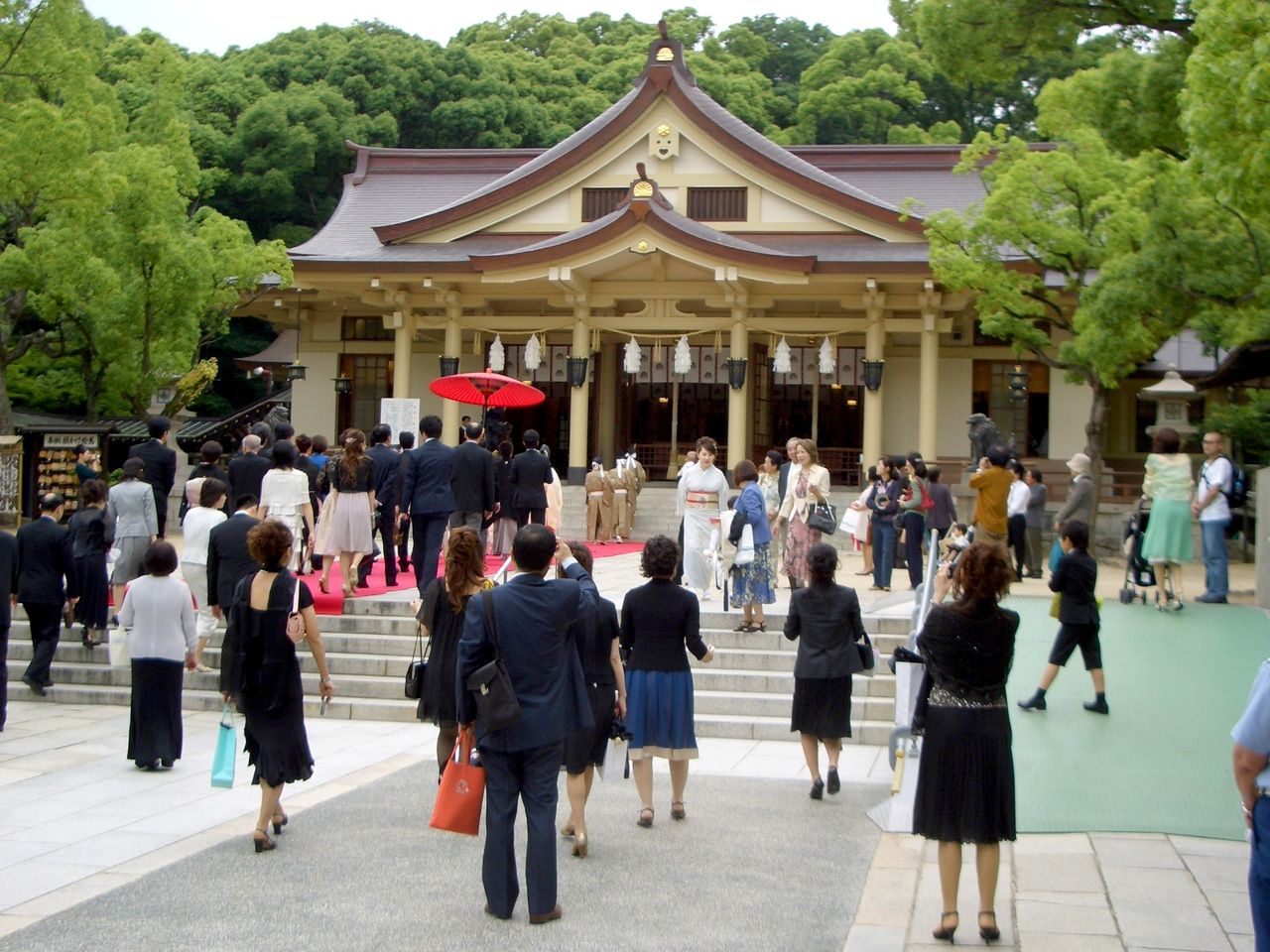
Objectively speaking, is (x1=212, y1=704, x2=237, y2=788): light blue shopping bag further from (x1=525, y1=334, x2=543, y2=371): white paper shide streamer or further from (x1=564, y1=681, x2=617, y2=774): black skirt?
(x1=525, y1=334, x2=543, y2=371): white paper shide streamer

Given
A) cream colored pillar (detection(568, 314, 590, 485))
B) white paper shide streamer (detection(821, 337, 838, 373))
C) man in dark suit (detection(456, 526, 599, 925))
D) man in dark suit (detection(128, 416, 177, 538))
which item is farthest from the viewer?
cream colored pillar (detection(568, 314, 590, 485))

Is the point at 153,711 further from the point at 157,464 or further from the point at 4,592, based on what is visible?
the point at 157,464

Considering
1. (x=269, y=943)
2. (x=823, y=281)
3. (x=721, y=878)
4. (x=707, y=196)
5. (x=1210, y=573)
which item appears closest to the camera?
(x=269, y=943)

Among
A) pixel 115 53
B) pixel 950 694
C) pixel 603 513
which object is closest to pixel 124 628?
pixel 950 694

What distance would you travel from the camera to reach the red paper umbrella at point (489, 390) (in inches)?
593

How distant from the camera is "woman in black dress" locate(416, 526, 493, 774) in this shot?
6426 mm

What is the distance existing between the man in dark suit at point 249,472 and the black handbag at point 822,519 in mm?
5210

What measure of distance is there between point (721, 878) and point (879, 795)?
86.9 inches

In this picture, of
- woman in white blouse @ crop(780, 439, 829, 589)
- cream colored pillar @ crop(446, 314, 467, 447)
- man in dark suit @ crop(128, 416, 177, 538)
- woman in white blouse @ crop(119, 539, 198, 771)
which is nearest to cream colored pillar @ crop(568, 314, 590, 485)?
cream colored pillar @ crop(446, 314, 467, 447)

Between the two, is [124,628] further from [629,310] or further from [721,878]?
[629,310]

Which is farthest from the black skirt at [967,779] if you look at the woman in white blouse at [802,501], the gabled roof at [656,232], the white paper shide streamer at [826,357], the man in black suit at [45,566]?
the white paper shide streamer at [826,357]

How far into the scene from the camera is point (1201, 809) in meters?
7.05

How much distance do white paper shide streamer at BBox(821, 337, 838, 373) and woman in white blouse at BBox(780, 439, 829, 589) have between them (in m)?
Answer: 9.65

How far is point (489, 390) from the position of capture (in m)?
15.3
